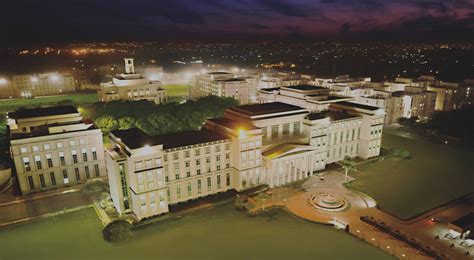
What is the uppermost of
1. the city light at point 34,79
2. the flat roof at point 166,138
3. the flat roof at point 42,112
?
the city light at point 34,79

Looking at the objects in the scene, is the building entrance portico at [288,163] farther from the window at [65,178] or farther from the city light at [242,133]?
the window at [65,178]

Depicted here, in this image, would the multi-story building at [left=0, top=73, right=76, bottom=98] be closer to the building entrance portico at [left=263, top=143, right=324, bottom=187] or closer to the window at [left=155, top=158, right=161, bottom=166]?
the window at [left=155, top=158, right=161, bottom=166]

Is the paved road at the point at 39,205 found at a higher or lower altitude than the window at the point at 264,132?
lower

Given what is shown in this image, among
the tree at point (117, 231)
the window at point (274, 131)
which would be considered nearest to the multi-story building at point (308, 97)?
the window at point (274, 131)


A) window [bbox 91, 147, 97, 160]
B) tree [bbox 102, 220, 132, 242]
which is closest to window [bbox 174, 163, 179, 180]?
tree [bbox 102, 220, 132, 242]

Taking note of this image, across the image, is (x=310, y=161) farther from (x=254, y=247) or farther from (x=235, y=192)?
(x=254, y=247)

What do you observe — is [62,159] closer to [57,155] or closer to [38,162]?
[57,155]
